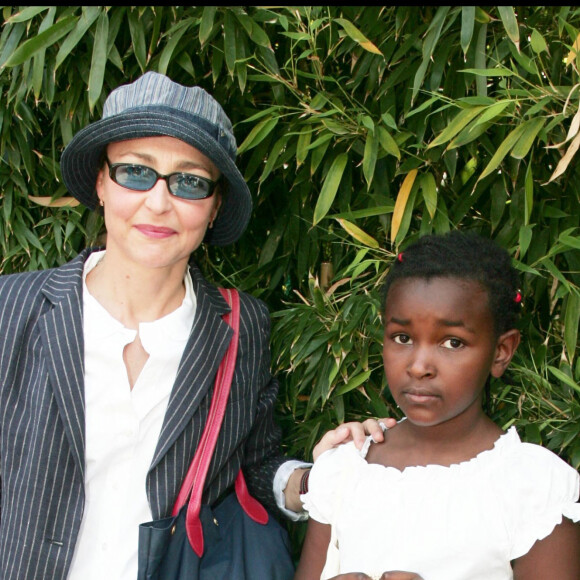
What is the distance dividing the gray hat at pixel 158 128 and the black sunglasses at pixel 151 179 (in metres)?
0.07

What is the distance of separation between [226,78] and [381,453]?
4.09 feet

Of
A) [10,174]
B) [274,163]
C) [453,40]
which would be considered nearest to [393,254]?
[274,163]

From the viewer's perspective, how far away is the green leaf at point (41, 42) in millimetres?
2330

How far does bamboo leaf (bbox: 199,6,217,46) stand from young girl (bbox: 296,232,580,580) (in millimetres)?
803

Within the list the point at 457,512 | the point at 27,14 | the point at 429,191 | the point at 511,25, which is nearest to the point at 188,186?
the point at 429,191

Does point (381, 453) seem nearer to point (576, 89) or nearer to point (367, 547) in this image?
point (367, 547)

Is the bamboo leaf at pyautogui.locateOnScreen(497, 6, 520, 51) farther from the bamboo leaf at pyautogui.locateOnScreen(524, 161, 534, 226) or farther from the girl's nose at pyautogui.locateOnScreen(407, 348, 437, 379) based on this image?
the girl's nose at pyautogui.locateOnScreen(407, 348, 437, 379)

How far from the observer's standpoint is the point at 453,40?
2.23 metres

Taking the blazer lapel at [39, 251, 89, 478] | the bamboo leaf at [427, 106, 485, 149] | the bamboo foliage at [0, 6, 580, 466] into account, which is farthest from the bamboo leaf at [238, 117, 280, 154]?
the blazer lapel at [39, 251, 89, 478]

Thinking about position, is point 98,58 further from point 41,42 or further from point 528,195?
point 528,195

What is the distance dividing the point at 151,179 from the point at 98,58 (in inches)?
19.2

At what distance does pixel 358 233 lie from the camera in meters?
2.33

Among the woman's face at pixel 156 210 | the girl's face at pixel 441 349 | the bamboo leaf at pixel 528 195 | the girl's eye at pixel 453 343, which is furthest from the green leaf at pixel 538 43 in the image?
the woman's face at pixel 156 210

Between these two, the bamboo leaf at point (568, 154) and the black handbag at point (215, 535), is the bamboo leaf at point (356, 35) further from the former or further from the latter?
the black handbag at point (215, 535)
